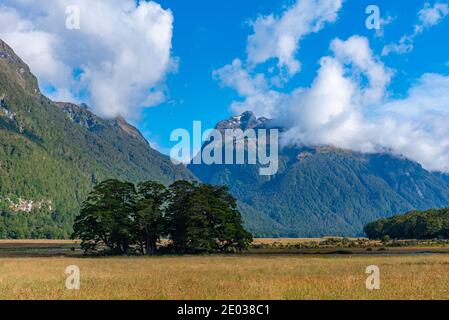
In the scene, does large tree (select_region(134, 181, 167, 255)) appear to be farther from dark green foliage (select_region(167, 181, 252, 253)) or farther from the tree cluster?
dark green foliage (select_region(167, 181, 252, 253))

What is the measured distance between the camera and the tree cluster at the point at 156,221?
301 feet

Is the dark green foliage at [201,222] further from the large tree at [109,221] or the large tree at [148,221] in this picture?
the large tree at [109,221]

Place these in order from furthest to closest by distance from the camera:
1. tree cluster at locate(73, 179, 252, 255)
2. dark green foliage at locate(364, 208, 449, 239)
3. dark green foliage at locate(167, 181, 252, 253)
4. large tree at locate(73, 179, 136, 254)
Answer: dark green foliage at locate(364, 208, 449, 239)
dark green foliage at locate(167, 181, 252, 253)
tree cluster at locate(73, 179, 252, 255)
large tree at locate(73, 179, 136, 254)

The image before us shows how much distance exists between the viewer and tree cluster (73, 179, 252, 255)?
9169cm

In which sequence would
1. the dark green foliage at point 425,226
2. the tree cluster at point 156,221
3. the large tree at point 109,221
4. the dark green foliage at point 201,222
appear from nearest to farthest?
the large tree at point 109,221 < the tree cluster at point 156,221 < the dark green foliage at point 201,222 < the dark green foliage at point 425,226

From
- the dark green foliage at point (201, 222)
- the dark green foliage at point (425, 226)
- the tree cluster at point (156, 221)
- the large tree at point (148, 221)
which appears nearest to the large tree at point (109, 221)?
the tree cluster at point (156, 221)

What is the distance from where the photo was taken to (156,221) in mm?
94312

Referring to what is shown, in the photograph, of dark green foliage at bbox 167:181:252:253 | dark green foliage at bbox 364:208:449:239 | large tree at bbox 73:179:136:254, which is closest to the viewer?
Answer: large tree at bbox 73:179:136:254

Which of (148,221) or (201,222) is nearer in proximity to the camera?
(148,221)

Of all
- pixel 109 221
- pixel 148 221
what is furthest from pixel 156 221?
pixel 109 221

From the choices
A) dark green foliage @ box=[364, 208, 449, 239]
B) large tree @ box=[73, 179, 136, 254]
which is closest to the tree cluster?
large tree @ box=[73, 179, 136, 254]

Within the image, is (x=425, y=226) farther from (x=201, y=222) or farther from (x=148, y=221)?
(x=148, y=221)

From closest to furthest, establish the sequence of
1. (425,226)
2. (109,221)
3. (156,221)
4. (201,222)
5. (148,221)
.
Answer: (109,221), (148,221), (201,222), (156,221), (425,226)
